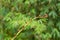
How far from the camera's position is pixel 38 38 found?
2.15 m

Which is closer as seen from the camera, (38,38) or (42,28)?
(42,28)

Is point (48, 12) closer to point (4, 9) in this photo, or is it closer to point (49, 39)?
point (49, 39)

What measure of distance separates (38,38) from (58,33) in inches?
10.2

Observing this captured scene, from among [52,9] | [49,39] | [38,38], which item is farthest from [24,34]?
[52,9]

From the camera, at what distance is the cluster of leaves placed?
2057 millimetres

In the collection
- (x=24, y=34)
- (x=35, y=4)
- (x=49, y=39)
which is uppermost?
(x=35, y=4)

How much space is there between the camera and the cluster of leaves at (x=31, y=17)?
206 centimetres

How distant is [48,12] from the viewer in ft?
7.00

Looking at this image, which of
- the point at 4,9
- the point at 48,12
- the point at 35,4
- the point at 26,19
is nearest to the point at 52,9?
the point at 48,12

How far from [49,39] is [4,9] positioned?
2.27 ft

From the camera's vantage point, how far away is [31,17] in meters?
2.12

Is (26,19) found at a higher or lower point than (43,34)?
higher

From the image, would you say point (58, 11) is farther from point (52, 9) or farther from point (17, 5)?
point (17, 5)

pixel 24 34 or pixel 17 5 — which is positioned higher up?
pixel 17 5
